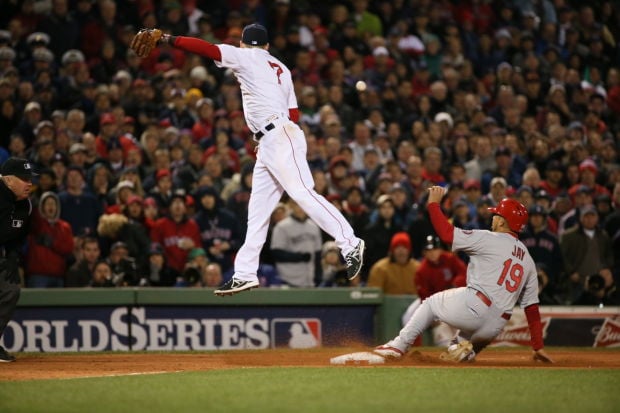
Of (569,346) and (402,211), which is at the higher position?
(402,211)

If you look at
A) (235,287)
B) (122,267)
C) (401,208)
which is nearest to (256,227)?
(235,287)

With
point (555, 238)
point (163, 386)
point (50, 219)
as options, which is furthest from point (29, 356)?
point (555, 238)

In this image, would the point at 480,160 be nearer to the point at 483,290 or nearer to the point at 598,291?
the point at 598,291

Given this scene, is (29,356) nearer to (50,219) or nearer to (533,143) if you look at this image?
(50,219)

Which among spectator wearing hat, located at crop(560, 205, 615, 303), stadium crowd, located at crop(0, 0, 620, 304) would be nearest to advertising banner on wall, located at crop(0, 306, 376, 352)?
stadium crowd, located at crop(0, 0, 620, 304)

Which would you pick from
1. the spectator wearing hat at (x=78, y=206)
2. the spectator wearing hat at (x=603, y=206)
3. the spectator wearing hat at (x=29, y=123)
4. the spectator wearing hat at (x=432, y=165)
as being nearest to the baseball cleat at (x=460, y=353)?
the spectator wearing hat at (x=78, y=206)

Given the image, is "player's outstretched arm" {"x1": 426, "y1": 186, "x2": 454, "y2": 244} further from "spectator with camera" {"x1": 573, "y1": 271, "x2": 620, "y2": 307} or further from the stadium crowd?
"spectator with camera" {"x1": 573, "y1": 271, "x2": 620, "y2": 307}
